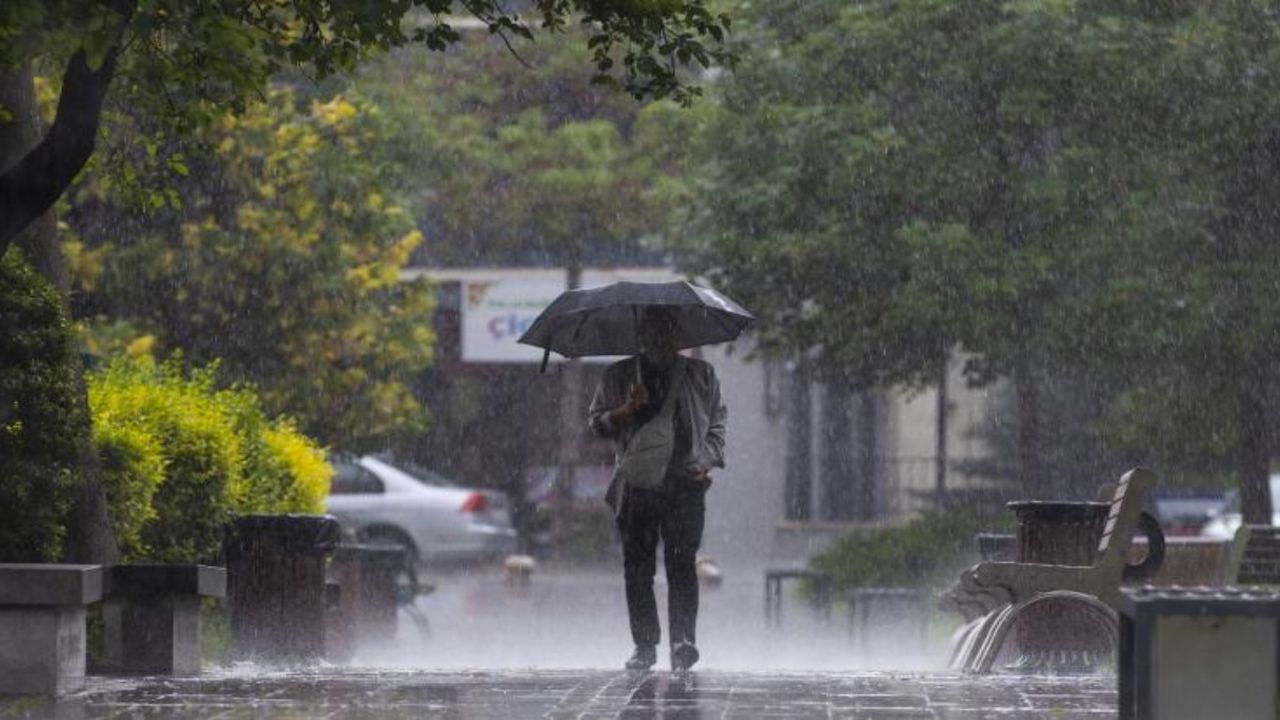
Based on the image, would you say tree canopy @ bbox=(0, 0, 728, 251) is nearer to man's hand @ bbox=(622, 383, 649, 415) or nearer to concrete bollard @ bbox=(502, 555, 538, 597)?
man's hand @ bbox=(622, 383, 649, 415)

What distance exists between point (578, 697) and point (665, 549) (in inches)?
88.0

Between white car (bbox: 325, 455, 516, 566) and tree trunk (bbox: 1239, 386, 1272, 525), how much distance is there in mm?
12173

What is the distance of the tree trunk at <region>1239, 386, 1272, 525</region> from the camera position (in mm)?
23469

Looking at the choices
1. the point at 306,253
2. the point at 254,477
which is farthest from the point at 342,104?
the point at 254,477

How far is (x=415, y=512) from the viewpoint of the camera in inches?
1288

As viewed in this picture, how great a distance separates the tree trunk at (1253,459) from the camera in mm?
23469

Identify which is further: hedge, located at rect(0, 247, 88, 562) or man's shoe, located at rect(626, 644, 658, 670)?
man's shoe, located at rect(626, 644, 658, 670)

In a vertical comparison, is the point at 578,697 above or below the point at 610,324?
below

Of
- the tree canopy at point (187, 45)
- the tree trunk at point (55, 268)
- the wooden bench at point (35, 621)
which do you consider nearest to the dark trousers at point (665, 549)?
the tree canopy at point (187, 45)

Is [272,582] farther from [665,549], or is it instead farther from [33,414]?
[33,414]

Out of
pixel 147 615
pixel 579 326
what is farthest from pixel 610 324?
pixel 147 615

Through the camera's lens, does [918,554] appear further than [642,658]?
Yes

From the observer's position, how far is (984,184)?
23.9 meters

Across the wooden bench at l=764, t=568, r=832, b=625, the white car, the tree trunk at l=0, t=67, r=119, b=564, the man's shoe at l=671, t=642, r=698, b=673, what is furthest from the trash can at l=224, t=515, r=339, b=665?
the white car
